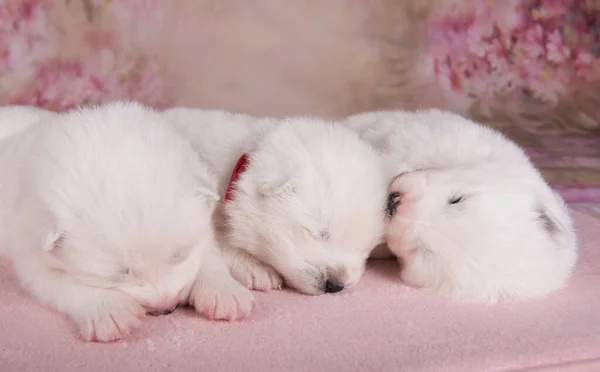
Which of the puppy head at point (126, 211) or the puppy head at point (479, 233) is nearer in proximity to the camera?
the puppy head at point (126, 211)

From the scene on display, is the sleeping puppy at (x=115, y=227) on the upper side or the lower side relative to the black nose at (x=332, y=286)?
upper

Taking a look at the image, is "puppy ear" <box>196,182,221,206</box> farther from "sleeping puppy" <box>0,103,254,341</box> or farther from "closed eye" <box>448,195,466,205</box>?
"closed eye" <box>448,195,466,205</box>

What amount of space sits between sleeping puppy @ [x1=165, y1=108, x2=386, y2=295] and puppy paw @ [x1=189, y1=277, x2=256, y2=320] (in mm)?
212

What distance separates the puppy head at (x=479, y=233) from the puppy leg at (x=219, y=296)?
609 mm

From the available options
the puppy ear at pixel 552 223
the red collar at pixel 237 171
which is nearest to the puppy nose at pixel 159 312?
the red collar at pixel 237 171

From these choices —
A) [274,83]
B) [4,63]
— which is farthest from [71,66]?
[274,83]

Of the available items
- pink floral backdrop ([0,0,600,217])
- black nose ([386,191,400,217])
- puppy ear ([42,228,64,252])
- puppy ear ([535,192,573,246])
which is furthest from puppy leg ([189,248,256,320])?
pink floral backdrop ([0,0,600,217])

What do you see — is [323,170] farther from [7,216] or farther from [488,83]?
[488,83]

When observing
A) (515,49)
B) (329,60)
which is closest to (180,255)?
(329,60)

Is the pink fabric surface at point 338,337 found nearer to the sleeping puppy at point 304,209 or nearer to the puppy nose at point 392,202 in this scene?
the sleeping puppy at point 304,209

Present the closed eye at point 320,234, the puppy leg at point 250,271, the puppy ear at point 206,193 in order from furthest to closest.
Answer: the puppy leg at point 250,271 < the closed eye at point 320,234 < the puppy ear at point 206,193

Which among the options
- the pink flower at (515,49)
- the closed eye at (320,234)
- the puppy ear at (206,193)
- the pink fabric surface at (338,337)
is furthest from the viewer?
the pink flower at (515,49)

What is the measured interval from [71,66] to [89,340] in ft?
7.85

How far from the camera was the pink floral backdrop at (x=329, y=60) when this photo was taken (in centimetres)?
397
